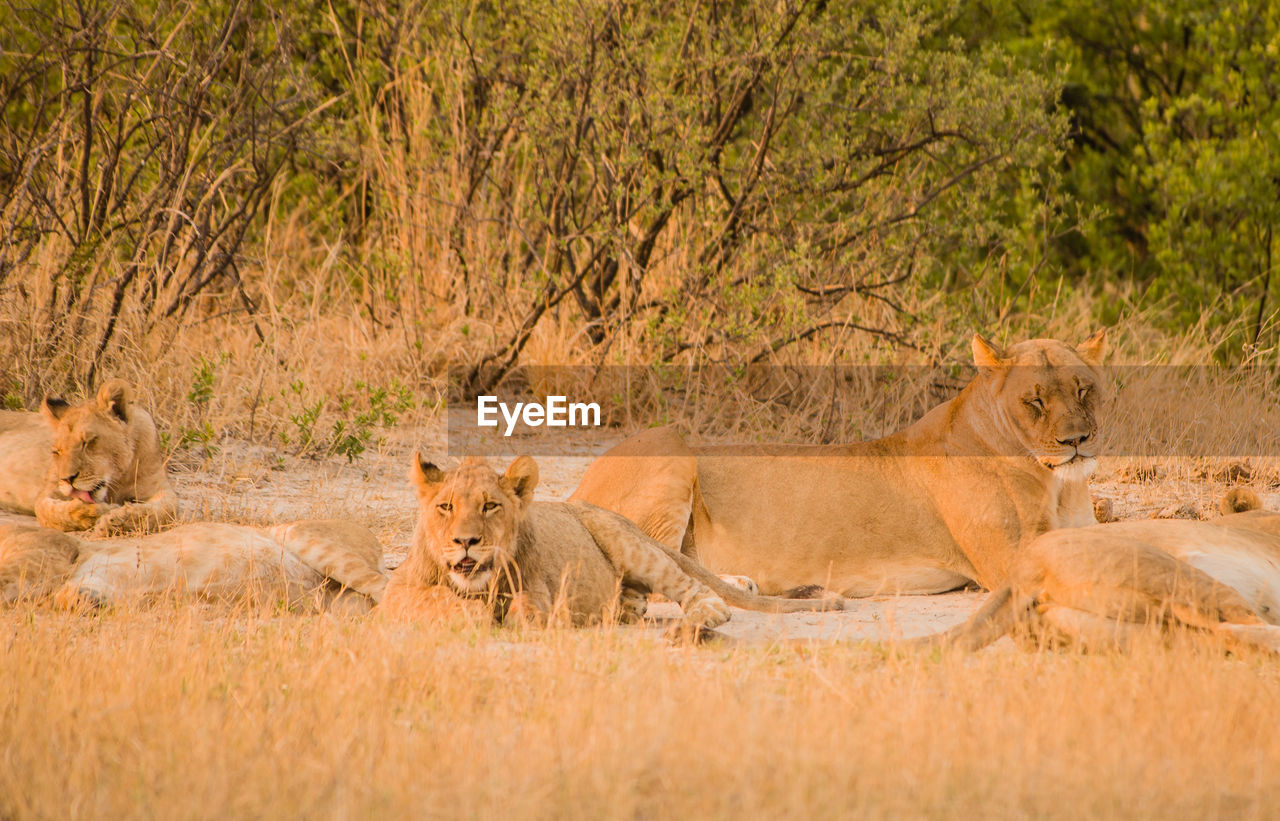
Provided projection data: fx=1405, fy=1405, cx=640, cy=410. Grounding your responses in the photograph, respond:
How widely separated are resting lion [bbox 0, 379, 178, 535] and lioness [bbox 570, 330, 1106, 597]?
2.10 metres

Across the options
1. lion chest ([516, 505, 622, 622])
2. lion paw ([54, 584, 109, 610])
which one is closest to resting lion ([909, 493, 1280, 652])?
lion chest ([516, 505, 622, 622])

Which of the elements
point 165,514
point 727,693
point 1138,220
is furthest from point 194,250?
point 1138,220

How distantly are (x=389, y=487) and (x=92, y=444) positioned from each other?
5.93 feet

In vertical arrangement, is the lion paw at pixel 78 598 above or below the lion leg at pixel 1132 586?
below

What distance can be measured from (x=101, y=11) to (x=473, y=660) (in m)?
6.47

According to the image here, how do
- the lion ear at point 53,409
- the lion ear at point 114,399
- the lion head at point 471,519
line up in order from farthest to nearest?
the lion ear at point 114,399
the lion ear at point 53,409
the lion head at point 471,519

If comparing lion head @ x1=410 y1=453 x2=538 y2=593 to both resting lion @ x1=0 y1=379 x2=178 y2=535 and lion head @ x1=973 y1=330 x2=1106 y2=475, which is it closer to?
resting lion @ x1=0 y1=379 x2=178 y2=535

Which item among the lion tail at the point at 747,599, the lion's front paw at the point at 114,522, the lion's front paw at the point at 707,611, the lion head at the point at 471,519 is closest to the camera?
the lion head at the point at 471,519

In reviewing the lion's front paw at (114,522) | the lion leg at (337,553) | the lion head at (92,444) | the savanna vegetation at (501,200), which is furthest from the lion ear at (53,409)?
the lion leg at (337,553)

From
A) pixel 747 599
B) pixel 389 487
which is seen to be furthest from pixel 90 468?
pixel 747 599

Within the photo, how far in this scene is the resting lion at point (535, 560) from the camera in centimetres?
457

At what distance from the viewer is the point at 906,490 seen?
582cm

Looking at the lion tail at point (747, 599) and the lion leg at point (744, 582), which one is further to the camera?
the lion leg at point (744, 582)

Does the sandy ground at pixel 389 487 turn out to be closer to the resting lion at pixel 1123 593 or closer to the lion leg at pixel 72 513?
the lion leg at pixel 72 513
